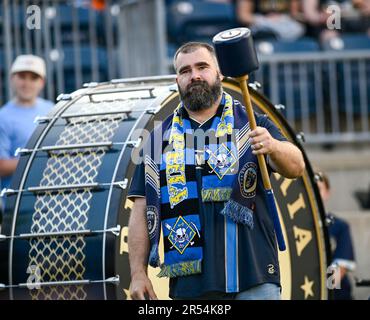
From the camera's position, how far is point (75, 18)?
10734 mm

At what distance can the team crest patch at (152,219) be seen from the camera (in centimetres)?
608

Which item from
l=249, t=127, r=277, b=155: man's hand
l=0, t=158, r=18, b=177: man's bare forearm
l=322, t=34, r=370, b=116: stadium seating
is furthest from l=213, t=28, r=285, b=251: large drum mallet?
l=322, t=34, r=370, b=116: stadium seating

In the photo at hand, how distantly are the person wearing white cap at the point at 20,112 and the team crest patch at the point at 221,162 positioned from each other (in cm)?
304

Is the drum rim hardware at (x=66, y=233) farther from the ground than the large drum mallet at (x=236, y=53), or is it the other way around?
the large drum mallet at (x=236, y=53)

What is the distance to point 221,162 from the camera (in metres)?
6.04

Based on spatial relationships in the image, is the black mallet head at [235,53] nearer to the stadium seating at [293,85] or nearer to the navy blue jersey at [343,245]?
the navy blue jersey at [343,245]

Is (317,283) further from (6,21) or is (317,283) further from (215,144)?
(6,21)

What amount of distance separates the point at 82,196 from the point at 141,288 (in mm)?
1097

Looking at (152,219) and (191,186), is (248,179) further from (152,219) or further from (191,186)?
(152,219)

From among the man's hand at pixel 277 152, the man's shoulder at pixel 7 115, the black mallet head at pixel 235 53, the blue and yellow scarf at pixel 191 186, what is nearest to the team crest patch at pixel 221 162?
the blue and yellow scarf at pixel 191 186

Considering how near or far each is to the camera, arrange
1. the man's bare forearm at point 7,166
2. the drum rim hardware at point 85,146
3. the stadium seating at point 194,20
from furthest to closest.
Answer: the stadium seating at point 194,20 → the man's bare forearm at point 7,166 → the drum rim hardware at point 85,146

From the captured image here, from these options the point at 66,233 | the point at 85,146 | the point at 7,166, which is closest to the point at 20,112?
the point at 7,166

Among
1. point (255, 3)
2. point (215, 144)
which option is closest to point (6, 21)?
point (255, 3)

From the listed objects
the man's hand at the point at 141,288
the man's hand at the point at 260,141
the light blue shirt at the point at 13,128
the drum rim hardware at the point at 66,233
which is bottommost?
the man's hand at the point at 141,288
